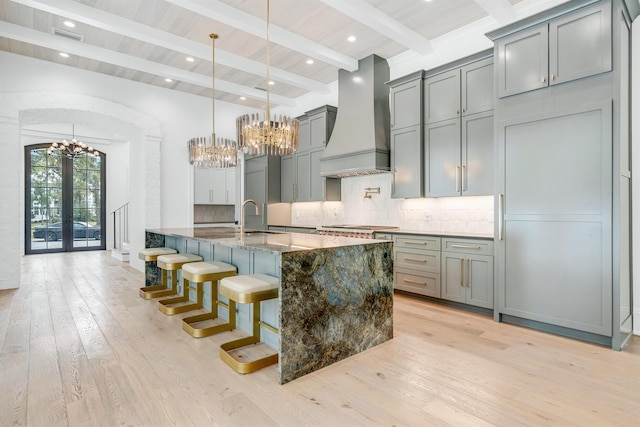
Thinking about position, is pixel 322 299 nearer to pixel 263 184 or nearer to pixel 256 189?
pixel 263 184

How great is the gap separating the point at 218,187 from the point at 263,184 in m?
1.07

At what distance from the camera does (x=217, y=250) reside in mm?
3996

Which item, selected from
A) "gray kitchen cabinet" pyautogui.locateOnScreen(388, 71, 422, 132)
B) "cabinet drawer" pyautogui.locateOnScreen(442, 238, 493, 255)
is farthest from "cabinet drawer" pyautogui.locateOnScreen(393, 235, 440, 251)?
"gray kitchen cabinet" pyautogui.locateOnScreen(388, 71, 422, 132)

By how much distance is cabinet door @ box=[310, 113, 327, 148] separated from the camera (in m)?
6.09

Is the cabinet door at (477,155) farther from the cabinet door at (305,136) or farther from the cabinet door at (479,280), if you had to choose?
the cabinet door at (305,136)

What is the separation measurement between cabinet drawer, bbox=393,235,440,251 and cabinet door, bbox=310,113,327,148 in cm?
237

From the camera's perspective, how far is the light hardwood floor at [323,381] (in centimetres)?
196

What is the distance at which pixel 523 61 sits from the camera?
3363 millimetres

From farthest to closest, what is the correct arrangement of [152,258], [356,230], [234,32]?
[356,230] < [234,32] < [152,258]

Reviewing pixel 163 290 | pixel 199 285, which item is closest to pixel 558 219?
pixel 199 285

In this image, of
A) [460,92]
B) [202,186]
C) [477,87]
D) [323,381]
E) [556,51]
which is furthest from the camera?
[202,186]

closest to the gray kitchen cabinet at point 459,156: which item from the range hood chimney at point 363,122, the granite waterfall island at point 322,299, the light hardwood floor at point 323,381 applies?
the range hood chimney at point 363,122

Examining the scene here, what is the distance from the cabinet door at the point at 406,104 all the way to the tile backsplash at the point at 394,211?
92 cm

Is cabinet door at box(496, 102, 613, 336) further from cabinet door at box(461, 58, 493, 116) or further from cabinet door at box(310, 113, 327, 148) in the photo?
cabinet door at box(310, 113, 327, 148)
